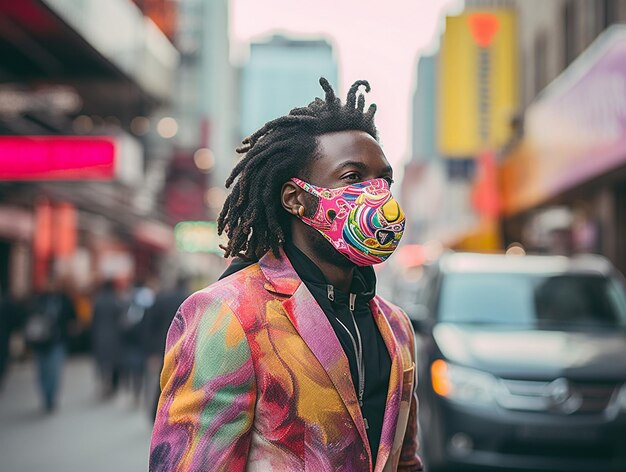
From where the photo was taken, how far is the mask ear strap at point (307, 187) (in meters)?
2.27

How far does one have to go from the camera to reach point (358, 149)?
2.25 metres

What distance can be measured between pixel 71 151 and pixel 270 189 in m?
14.7

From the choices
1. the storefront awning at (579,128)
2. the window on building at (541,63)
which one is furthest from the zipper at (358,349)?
the window on building at (541,63)

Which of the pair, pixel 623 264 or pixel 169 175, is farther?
pixel 169 175

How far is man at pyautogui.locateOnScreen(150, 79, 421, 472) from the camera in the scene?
1.99m

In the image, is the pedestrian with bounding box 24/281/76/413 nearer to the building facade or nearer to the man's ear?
the building facade

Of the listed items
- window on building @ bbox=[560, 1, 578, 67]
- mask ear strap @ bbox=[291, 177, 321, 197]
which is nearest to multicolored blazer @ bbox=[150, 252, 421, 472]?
mask ear strap @ bbox=[291, 177, 321, 197]

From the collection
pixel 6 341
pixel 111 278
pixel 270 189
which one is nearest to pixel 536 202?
pixel 111 278

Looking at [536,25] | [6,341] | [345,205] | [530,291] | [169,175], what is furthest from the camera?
[169,175]

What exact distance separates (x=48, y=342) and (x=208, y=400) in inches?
415

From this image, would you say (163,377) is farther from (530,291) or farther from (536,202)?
(536,202)

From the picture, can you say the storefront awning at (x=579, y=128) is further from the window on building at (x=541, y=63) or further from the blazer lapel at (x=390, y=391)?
the blazer lapel at (x=390, y=391)

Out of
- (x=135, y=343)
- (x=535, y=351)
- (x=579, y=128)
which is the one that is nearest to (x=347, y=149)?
(x=535, y=351)

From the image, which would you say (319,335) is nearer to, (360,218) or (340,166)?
(360,218)
